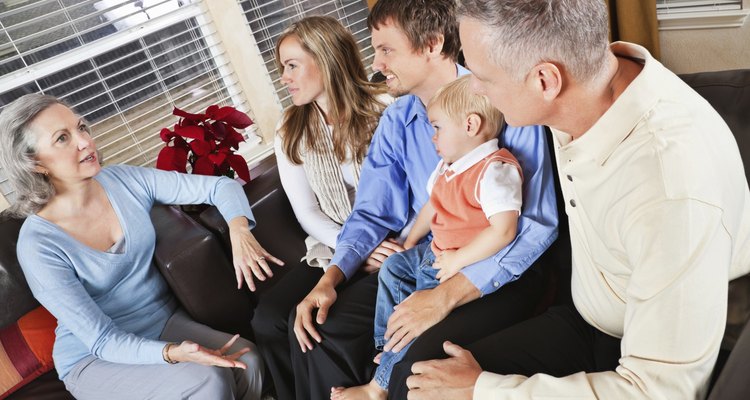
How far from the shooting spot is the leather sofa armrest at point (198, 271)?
1672 millimetres

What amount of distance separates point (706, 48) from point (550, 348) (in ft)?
6.23

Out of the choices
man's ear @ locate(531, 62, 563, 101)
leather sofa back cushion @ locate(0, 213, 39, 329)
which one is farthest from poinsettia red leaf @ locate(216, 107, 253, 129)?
man's ear @ locate(531, 62, 563, 101)

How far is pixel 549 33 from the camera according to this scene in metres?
0.85

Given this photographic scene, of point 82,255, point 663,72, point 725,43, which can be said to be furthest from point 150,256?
point 725,43

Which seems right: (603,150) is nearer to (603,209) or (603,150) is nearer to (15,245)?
(603,209)

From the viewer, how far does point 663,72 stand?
2.83ft

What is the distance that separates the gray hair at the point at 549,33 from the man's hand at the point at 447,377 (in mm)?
553

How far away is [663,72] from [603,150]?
0.15m

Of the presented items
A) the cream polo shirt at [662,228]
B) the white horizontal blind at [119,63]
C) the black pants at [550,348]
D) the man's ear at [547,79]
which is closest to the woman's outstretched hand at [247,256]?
the black pants at [550,348]

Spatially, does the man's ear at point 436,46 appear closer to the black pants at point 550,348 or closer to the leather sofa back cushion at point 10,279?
the black pants at point 550,348

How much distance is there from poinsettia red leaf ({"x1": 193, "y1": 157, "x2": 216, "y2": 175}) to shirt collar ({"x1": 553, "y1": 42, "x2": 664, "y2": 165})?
1.43 metres

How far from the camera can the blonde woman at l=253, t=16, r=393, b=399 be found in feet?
5.58

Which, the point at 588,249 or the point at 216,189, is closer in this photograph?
the point at 588,249

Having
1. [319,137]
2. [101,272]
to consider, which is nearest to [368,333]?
[319,137]
